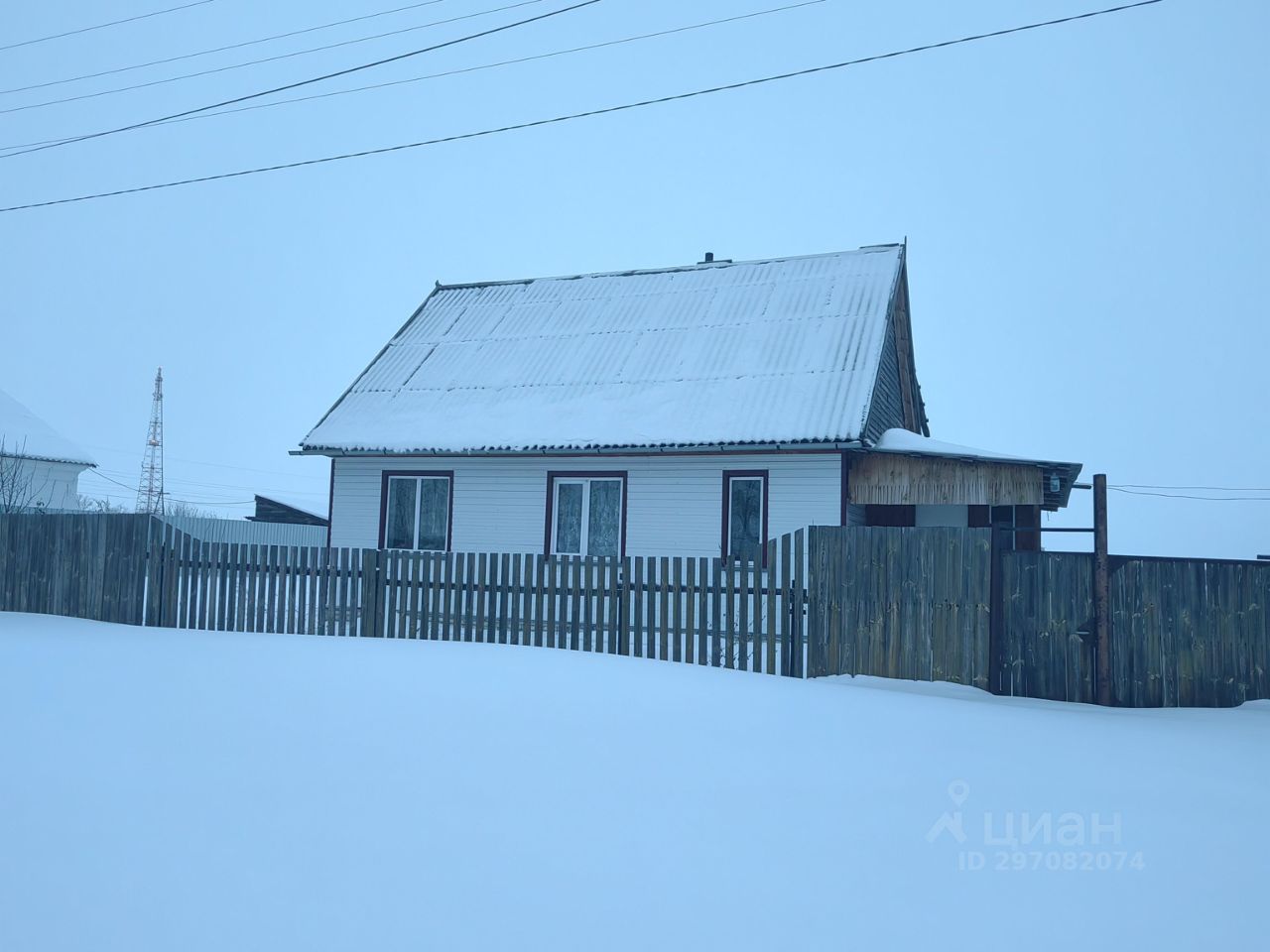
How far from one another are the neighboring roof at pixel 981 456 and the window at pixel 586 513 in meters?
4.60

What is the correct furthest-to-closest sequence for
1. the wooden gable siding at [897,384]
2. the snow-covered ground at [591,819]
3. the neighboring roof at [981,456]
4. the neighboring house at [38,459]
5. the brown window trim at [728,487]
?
the neighboring house at [38,459], the wooden gable siding at [897,384], the brown window trim at [728,487], the neighboring roof at [981,456], the snow-covered ground at [591,819]

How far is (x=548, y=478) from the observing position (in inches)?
712

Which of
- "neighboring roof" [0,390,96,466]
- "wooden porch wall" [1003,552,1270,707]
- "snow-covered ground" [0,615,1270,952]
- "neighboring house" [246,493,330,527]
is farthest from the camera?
"neighboring house" [246,493,330,527]

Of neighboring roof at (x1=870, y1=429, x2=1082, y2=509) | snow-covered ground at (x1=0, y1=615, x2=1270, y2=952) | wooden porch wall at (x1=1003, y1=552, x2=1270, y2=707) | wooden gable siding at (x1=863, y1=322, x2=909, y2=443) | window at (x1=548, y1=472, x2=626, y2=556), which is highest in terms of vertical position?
wooden gable siding at (x1=863, y1=322, x2=909, y2=443)

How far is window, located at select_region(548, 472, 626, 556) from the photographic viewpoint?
17.7 meters

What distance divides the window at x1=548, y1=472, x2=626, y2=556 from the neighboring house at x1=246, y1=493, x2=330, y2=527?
2155 centimetres

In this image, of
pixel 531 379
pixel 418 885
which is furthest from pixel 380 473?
pixel 418 885

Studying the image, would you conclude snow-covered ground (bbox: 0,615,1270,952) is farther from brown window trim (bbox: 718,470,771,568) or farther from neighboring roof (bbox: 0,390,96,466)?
neighboring roof (bbox: 0,390,96,466)

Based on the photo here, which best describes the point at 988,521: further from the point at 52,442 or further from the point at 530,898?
the point at 52,442

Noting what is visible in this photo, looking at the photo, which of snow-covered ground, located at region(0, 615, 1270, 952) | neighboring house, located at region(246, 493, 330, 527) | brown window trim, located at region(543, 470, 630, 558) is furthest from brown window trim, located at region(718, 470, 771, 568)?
neighboring house, located at region(246, 493, 330, 527)

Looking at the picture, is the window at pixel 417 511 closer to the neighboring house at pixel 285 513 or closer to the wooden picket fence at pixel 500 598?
the wooden picket fence at pixel 500 598

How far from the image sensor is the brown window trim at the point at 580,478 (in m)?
17.5

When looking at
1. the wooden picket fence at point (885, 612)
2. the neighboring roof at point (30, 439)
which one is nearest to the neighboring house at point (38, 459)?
the neighboring roof at point (30, 439)

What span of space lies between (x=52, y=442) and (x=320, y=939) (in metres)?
40.8
